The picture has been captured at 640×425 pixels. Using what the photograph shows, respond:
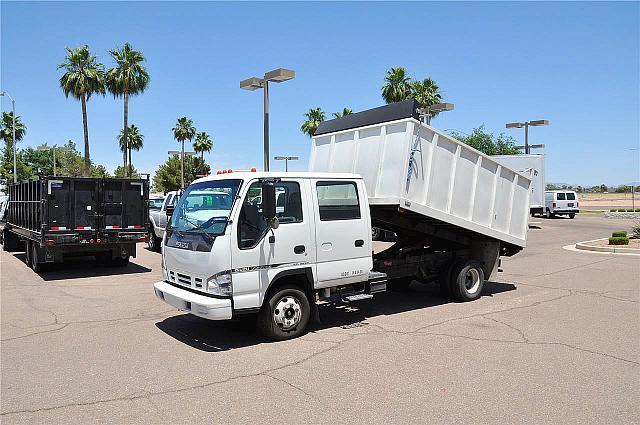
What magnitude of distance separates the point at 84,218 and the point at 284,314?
803 cm

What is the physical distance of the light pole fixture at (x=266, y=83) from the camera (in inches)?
611

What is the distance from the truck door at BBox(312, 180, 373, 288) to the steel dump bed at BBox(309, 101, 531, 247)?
67cm

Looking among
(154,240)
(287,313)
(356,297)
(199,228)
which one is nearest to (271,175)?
(199,228)

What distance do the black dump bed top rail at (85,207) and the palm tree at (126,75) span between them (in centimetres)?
2855

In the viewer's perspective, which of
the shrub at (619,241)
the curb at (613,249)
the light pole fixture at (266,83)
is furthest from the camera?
the shrub at (619,241)

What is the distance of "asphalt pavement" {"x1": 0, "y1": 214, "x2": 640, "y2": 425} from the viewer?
4.71 meters

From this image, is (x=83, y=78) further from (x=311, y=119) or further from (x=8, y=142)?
(x=8, y=142)

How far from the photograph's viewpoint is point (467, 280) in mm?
9836

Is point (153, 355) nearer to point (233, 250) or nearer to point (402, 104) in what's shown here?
point (233, 250)

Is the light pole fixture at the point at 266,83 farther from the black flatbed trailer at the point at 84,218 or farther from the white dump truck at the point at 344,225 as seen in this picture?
the white dump truck at the point at 344,225

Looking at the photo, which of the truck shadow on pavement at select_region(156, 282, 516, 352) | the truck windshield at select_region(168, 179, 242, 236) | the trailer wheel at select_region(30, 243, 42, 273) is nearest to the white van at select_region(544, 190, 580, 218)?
the truck shadow on pavement at select_region(156, 282, 516, 352)

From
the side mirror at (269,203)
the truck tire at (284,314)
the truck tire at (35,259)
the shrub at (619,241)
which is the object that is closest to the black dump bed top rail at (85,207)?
the truck tire at (35,259)

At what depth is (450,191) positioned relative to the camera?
886cm

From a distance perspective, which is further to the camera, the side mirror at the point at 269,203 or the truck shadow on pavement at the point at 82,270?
the truck shadow on pavement at the point at 82,270
